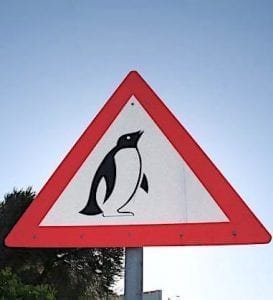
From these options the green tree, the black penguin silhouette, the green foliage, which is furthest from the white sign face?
the green tree

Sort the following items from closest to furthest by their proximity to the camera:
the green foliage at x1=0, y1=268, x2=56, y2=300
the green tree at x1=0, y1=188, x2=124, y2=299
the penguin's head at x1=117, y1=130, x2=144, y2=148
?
the penguin's head at x1=117, y1=130, x2=144, y2=148 → the green foliage at x1=0, y1=268, x2=56, y2=300 → the green tree at x1=0, y1=188, x2=124, y2=299

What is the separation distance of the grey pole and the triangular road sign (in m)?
0.04

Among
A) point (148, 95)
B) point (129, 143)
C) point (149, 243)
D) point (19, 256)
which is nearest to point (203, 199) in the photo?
point (149, 243)

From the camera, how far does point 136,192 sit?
6.26 feet

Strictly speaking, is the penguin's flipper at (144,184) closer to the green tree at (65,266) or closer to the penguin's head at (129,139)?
the penguin's head at (129,139)

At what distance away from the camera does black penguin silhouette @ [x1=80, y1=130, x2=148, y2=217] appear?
191 centimetres

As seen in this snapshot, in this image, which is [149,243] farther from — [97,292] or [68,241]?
[97,292]

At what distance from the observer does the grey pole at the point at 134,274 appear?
1755mm

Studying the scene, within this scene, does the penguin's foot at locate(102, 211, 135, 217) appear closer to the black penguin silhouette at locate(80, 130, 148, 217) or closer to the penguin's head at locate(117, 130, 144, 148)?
the black penguin silhouette at locate(80, 130, 148, 217)

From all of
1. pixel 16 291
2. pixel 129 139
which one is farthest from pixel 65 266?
pixel 129 139

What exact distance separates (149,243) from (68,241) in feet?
1.17

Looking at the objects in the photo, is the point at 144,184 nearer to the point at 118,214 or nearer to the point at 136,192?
the point at 136,192

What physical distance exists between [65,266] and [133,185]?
16.4m

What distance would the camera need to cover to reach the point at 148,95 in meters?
2.10
